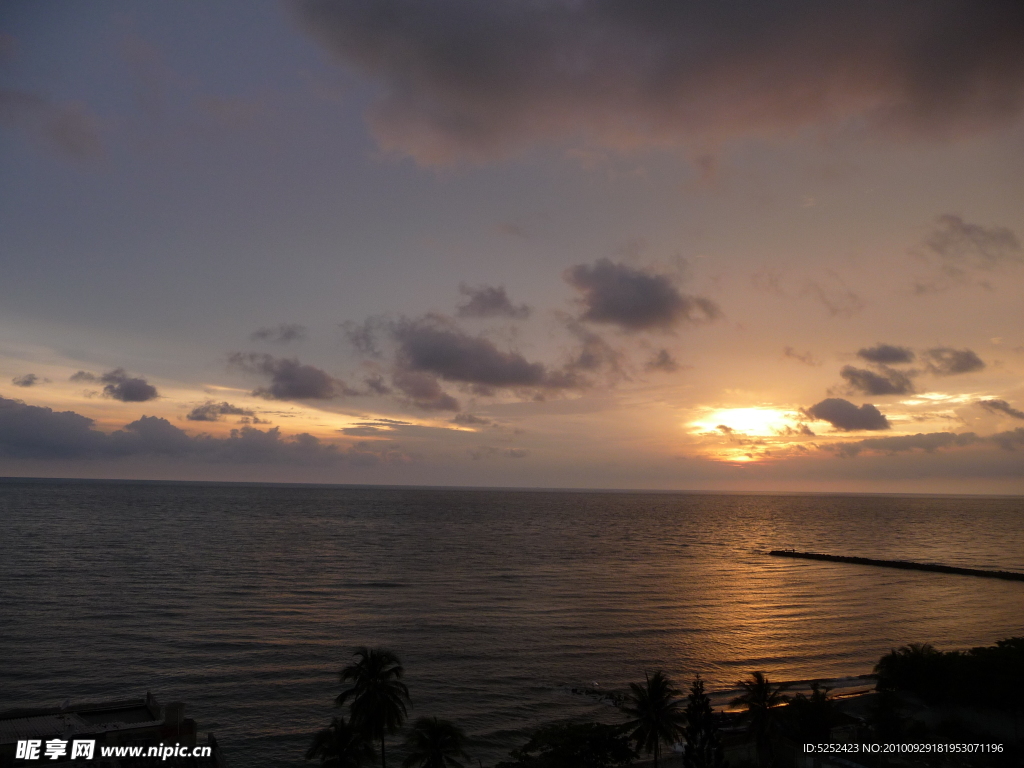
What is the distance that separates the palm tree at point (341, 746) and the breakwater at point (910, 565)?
472ft

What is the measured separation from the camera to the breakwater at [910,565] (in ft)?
434

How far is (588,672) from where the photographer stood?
64.4 meters

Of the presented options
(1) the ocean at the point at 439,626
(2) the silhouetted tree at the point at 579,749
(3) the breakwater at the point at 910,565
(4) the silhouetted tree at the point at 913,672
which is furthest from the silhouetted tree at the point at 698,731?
(3) the breakwater at the point at 910,565

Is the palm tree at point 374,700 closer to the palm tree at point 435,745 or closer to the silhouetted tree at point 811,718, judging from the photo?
the palm tree at point 435,745

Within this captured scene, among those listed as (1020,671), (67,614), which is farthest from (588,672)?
(67,614)

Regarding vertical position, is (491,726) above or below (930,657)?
below

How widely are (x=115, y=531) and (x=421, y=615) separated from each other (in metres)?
148

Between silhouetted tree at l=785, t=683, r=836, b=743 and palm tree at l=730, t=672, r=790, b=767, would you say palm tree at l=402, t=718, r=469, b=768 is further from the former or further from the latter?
silhouetted tree at l=785, t=683, r=836, b=743

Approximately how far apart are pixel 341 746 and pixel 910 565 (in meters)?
154

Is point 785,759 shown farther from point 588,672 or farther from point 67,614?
point 67,614

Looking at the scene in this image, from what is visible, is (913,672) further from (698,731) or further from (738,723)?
(698,731)

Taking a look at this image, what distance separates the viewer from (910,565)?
488 ft

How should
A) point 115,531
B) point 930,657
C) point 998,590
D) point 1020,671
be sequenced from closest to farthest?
point 1020,671
point 930,657
point 998,590
point 115,531

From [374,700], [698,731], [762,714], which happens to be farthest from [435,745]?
[762,714]
